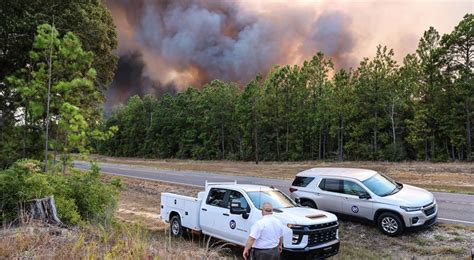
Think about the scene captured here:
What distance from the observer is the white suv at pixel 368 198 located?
1034 centimetres

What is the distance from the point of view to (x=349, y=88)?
52.4m

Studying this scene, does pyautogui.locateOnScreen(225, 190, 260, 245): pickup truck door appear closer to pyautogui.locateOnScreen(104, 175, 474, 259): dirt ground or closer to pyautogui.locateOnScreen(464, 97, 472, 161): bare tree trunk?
pyautogui.locateOnScreen(104, 175, 474, 259): dirt ground

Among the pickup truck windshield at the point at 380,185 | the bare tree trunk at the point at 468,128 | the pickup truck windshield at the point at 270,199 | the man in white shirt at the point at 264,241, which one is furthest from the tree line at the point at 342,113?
the man in white shirt at the point at 264,241

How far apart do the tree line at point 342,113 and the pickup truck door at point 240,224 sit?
41.4m

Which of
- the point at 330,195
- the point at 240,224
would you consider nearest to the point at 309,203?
the point at 330,195

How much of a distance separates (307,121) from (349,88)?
31.6ft

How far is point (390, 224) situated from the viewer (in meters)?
10.5

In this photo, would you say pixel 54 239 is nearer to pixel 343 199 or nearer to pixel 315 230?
pixel 315 230

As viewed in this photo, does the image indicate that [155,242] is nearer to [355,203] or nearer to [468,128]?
[355,203]

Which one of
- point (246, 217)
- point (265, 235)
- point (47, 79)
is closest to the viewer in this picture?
point (265, 235)

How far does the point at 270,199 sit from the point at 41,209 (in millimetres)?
5577

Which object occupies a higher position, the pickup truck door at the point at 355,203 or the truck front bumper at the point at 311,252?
the pickup truck door at the point at 355,203

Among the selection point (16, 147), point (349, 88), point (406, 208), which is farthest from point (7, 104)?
point (349, 88)

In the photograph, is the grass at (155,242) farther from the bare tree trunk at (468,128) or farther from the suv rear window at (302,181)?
the bare tree trunk at (468,128)
